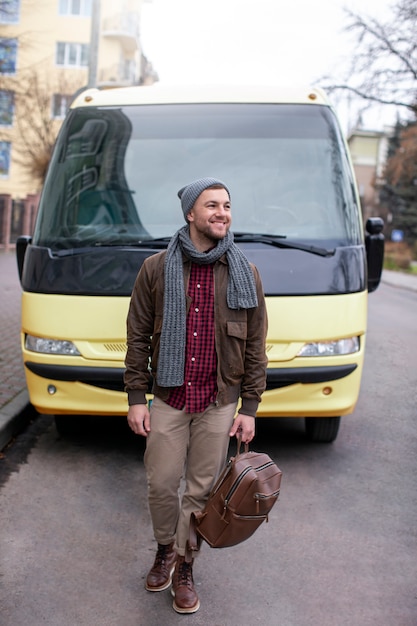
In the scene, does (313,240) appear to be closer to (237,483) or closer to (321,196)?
(321,196)

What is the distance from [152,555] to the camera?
152 inches

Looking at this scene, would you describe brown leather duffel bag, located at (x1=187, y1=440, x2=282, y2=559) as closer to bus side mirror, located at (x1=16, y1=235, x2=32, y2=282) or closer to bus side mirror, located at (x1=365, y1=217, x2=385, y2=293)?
bus side mirror, located at (x1=365, y1=217, x2=385, y2=293)

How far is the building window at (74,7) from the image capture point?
146 ft

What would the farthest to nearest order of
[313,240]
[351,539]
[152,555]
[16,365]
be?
[16,365] → [313,240] → [351,539] → [152,555]

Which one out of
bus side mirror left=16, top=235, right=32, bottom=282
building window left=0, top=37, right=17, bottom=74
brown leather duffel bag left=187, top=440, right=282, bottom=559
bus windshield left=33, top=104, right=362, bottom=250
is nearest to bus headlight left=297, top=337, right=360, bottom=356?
bus windshield left=33, top=104, right=362, bottom=250

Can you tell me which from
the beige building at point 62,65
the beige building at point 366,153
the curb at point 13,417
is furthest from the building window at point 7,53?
the beige building at point 366,153

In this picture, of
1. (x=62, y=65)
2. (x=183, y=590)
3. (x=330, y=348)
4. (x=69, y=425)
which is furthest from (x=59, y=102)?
(x=183, y=590)

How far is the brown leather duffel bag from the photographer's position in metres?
3.03

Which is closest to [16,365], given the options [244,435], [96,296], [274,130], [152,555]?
[96,296]

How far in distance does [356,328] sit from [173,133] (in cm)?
199

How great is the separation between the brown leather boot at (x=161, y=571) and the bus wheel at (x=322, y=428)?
2351mm

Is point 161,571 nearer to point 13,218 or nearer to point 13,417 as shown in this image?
point 13,417

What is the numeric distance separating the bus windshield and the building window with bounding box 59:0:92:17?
42558mm

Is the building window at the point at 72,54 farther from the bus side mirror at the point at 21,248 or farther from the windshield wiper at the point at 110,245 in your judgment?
the windshield wiper at the point at 110,245
